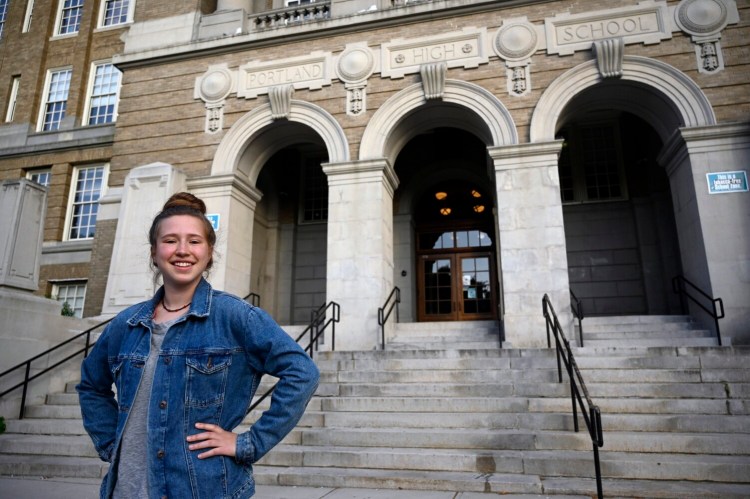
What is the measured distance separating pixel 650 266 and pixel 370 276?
8545 millimetres

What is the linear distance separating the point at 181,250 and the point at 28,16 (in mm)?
28113

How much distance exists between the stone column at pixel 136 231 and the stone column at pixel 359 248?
4493 mm

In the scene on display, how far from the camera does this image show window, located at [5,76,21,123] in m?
21.9

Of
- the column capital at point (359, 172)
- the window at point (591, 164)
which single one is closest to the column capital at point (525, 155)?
the column capital at point (359, 172)

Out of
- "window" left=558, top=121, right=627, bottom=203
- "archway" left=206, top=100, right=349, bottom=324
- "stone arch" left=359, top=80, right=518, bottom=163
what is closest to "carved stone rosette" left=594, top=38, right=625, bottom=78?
"stone arch" left=359, top=80, right=518, bottom=163

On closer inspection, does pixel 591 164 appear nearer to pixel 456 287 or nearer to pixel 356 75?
pixel 456 287

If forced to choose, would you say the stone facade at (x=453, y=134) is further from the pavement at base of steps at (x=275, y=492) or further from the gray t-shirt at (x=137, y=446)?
the gray t-shirt at (x=137, y=446)

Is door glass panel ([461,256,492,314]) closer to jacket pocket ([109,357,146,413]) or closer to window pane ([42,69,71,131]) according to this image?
jacket pocket ([109,357,146,413])

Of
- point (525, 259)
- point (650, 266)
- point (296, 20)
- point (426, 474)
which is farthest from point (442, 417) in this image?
point (296, 20)

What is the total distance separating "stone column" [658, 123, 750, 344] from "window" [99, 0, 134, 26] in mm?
21645

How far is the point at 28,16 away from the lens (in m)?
23.5

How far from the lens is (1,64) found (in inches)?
904

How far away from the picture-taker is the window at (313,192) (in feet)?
59.4

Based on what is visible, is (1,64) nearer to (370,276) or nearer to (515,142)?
(370,276)
